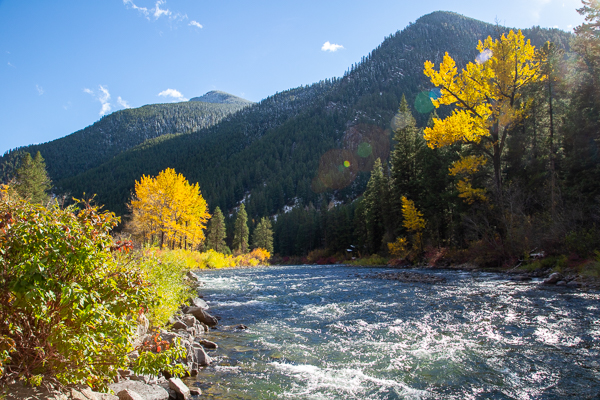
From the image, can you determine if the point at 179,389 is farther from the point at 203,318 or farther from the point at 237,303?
the point at 237,303

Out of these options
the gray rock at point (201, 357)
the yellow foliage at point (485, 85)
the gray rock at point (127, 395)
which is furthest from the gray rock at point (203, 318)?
the yellow foliage at point (485, 85)

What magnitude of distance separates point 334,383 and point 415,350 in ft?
7.00

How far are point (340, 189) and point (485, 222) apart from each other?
400 ft

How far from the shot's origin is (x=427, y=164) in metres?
32.8

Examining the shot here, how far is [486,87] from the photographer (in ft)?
51.9

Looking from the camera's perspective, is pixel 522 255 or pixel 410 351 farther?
pixel 522 255

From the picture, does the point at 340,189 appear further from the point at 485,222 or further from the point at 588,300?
the point at 588,300

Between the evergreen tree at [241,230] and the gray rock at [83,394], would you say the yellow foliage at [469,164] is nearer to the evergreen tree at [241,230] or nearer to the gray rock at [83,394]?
the gray rock at [83,394]

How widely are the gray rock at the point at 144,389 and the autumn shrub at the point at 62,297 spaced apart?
0.61 meters

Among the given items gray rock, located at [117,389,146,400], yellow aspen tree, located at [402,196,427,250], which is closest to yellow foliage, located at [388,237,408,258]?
yellow aspen tree, located at [402,196,427,250]

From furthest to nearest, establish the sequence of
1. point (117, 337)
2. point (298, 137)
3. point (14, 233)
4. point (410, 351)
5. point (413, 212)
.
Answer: point (298, 137) < point (413, 212) < point (410, 351) < point (117, 337) < point (14, 233)

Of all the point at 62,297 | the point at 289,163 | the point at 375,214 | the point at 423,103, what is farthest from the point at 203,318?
the point at 423,103

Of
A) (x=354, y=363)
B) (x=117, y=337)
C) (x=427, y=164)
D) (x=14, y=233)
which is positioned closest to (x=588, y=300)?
(x=354, y=363)

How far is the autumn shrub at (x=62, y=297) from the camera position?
2744 millimetres
